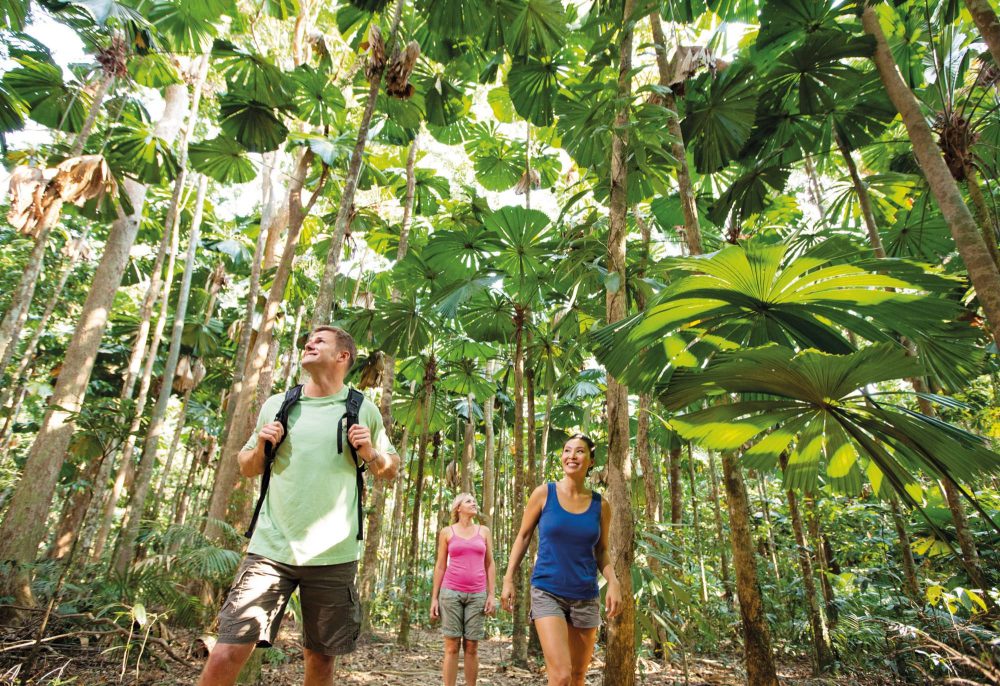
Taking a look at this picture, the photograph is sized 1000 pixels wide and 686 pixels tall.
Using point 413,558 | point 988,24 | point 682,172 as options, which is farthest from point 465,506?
point 413,558

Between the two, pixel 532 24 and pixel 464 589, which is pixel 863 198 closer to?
pixel 532 24

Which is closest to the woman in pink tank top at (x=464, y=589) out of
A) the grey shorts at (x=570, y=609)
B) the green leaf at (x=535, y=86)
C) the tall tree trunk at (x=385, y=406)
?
the grey shorts at (x=570, y=609)

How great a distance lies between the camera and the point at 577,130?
3.70 metres

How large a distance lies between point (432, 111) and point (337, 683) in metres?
6.76

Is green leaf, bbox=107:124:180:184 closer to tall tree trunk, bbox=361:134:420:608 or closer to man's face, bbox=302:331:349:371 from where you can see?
tall tree trunk, bbox=361:134:420:608

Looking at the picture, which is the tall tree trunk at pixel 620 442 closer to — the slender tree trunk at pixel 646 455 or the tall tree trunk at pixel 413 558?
the slender tree trunk at pixel 646 455

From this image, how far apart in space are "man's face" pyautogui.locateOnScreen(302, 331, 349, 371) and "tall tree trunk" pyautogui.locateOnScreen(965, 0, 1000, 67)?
11.6 ft

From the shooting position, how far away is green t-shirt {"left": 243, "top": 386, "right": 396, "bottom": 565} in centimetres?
204

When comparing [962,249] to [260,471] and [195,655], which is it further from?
[195,655]

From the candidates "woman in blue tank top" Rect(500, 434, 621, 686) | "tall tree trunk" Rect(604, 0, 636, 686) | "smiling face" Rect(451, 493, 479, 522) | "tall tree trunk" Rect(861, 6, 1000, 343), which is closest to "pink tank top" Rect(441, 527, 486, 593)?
"smiling face" Rect(451, 493, 479, 522)

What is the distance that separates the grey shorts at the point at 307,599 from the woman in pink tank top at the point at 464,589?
200 cm

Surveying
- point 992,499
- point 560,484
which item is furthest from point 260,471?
point 992,499

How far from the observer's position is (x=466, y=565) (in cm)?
427

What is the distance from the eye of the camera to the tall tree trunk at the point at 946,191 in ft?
8.48
